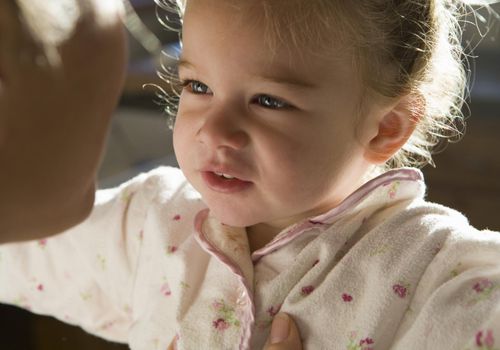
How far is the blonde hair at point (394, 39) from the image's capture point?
0.90 m

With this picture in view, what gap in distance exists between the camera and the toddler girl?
0.90 metres

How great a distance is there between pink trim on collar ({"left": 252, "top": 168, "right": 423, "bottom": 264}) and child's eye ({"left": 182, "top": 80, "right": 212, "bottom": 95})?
0.63ft

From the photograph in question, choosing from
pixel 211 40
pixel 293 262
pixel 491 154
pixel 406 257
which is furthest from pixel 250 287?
pixel 491 154

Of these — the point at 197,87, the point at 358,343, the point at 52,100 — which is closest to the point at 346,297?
the point at 358,343

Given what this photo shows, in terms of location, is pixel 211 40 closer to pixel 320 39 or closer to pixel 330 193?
pixel 320 39

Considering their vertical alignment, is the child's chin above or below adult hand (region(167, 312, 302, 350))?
above

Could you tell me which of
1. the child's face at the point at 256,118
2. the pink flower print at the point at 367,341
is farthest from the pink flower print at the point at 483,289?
the child's face at the point at 256,118

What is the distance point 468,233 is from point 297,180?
197 mm

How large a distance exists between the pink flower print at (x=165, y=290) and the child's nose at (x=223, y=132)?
23 cm

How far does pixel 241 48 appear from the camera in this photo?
2.98 feet

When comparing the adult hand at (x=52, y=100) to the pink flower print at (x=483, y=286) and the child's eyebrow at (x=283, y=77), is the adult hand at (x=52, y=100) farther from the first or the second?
the pink flower print at (x=483, y=286)

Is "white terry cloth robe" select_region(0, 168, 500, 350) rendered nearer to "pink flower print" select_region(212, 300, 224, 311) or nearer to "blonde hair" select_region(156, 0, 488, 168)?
"pink flower print" select_region(212, 300, 224, 311)

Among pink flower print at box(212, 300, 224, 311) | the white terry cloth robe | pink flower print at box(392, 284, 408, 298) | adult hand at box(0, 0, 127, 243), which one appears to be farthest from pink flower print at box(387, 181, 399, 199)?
adult hand at box(0, 0, 127, 243)

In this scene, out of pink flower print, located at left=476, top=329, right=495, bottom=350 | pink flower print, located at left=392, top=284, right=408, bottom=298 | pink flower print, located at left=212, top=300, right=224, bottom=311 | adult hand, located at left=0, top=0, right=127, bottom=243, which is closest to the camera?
adult hand, located at left=0, top=0, right=127, bottom=243
